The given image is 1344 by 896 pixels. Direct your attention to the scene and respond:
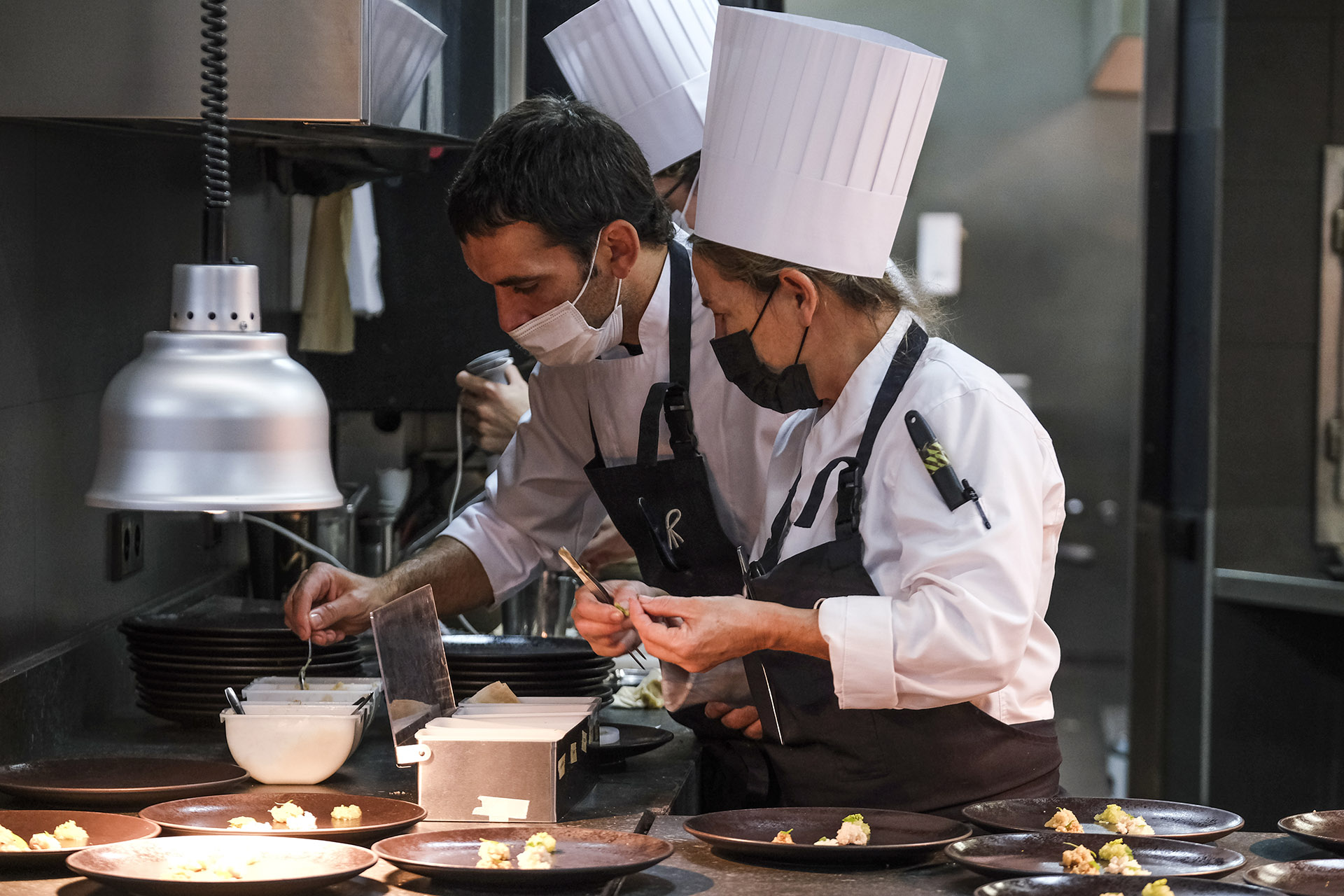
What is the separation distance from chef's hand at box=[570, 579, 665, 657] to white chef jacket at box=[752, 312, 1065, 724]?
0.24m

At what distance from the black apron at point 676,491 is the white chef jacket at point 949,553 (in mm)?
366

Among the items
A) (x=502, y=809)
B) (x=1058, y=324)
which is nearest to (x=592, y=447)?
(x=502, y=809)

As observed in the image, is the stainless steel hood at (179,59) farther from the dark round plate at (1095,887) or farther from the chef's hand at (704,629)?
the dark round plate at (1095,887)

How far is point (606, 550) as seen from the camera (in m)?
2.84

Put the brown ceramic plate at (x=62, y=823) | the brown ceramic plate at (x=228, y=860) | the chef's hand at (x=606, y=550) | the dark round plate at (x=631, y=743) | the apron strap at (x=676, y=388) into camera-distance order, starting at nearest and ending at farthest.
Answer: the brown ceramic plate at (x=228, y=860), the brown ceramic plate at (x=62, y=823), the dark round plate at (x=631, y=743), the apron strap at (x=676, y=388), the chef's hand at (x=606, y=550)

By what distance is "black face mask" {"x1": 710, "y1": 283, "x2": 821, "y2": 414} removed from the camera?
1.92m

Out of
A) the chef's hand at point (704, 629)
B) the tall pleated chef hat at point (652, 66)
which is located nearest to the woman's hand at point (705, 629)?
the chef's hand at point (704, 629)

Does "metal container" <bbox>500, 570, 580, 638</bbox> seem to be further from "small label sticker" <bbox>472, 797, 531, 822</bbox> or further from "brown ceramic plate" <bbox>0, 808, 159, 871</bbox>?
"brown ceramic plate" <bbox>0, 808, 159, 871</bbox>

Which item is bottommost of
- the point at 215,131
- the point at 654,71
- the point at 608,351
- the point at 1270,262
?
the point at 608,351

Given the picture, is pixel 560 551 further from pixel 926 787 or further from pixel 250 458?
pixel 926 787

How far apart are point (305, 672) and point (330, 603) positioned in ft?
0.53

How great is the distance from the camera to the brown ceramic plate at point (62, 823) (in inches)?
60.7

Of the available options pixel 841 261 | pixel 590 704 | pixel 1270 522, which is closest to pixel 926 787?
pixel 590 704

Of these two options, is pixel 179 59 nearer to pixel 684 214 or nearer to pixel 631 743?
pixel 684 214
